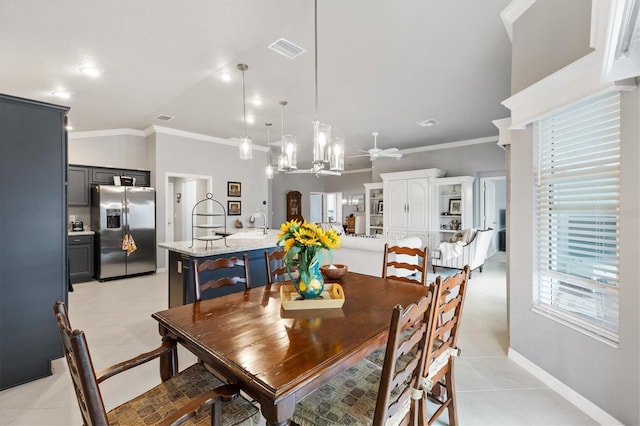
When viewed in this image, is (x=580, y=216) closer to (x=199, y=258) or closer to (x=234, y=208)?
(x=199, y=258)

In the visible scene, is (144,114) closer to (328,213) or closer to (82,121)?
(82,121)

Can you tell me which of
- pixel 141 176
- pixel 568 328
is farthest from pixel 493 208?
pixel 141 176

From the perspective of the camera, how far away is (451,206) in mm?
7059

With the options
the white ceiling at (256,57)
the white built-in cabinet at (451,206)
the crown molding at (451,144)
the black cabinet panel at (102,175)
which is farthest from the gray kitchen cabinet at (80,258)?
the crown molding at (451,144)

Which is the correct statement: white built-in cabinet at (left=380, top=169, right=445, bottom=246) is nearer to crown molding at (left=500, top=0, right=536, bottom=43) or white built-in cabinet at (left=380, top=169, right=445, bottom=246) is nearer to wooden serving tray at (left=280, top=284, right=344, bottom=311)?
crown molding at (left=500, top=0, right=536, bottom=43)

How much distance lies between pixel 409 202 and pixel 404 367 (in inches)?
255

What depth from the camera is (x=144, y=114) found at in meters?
4.93

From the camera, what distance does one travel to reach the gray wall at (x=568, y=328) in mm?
1625

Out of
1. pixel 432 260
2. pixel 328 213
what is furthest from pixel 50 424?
pixel 328 213

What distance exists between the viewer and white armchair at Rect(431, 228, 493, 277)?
5.62 metres

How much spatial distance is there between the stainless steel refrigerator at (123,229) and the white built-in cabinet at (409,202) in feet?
17.5

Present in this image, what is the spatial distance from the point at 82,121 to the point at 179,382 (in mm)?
5396

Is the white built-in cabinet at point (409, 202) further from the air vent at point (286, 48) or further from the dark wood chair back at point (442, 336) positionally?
the dark wood chair back at point (442, 336)

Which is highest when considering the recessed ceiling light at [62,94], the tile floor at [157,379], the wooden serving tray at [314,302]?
the recessed ceiling light at [62,94]
